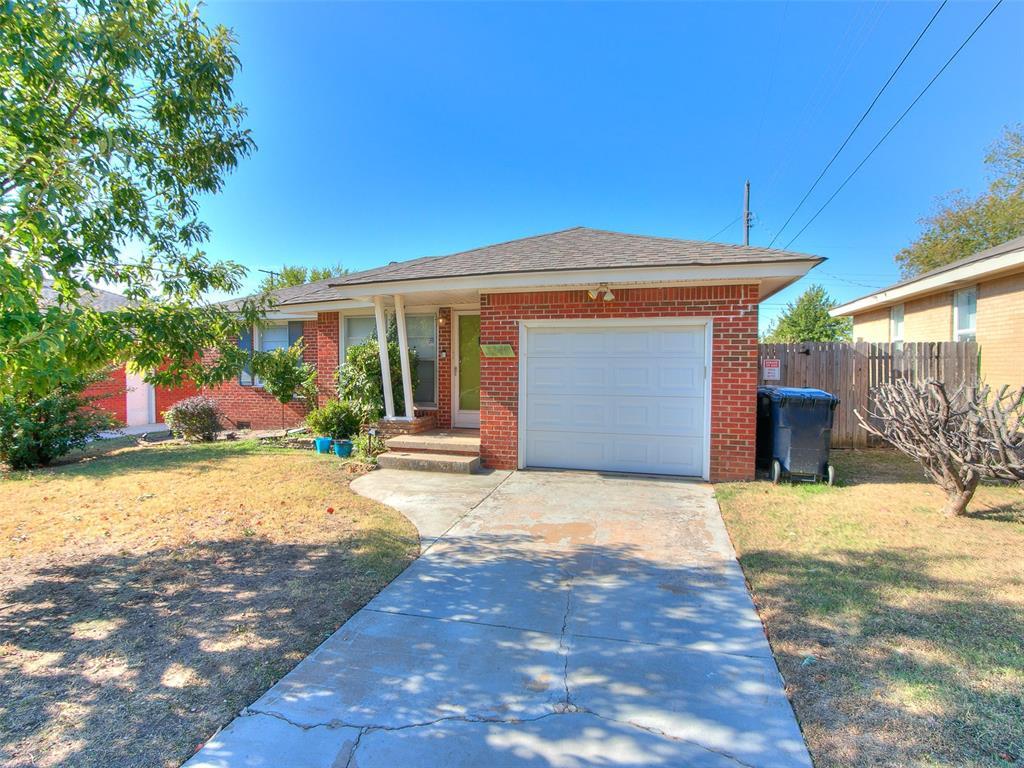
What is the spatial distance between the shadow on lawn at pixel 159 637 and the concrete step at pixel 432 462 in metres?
2.82

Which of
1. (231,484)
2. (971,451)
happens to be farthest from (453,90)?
(971,451)

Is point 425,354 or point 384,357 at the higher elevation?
point 425,354

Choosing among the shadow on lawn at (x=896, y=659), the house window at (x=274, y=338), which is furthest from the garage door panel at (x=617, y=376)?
the house window at (x=274, y=338)

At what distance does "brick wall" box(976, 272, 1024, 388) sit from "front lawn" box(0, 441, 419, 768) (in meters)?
10.4

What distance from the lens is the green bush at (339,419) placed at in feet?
30.3

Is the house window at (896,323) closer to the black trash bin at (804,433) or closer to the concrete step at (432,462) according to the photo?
the black trash bin at (804,433)

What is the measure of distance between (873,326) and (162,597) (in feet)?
57.6

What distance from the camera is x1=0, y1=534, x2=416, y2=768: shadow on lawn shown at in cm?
215

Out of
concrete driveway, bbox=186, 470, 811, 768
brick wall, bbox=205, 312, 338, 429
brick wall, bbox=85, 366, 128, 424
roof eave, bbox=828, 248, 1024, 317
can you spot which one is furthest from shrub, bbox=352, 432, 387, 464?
roof eave, bbox=828, 248, 1024, 317

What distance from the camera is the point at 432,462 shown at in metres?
7.58

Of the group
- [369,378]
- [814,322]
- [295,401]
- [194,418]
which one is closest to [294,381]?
[295,401]

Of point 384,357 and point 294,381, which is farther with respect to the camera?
point 294,381

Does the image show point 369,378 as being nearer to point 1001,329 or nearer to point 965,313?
point 1001,329

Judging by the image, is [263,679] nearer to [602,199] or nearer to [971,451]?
[971,451]
